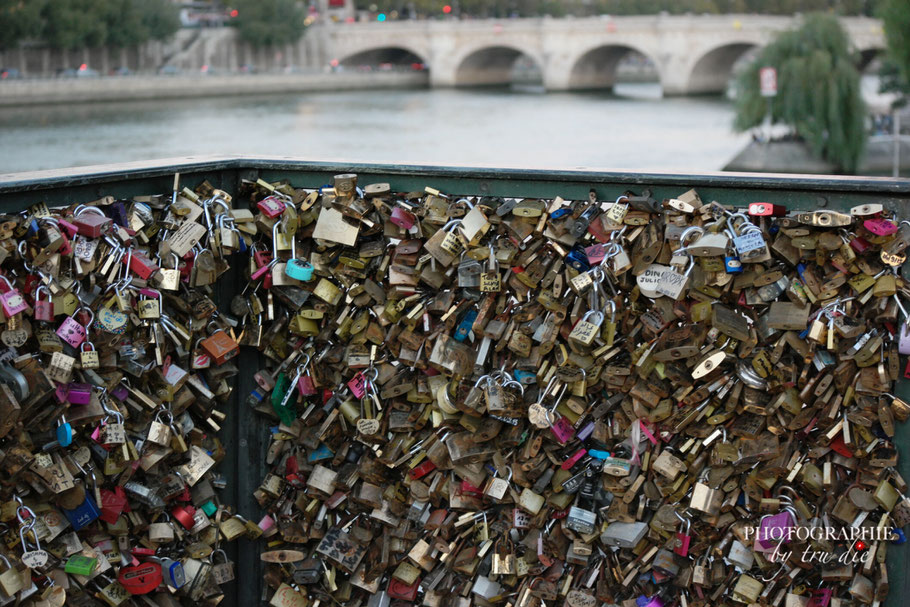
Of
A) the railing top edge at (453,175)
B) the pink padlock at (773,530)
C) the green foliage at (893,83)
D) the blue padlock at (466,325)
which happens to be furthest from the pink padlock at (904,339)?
the green foliage at (893,83)

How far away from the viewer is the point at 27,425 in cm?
171

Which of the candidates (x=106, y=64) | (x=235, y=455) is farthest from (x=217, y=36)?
(x=235, y=455)

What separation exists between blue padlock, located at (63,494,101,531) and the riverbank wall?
2679 centimetres

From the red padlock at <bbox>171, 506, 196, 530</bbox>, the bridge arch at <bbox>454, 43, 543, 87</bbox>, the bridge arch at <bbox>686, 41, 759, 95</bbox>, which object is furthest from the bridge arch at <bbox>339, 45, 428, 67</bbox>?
the red padlock at <bbox>171, 506, 196, 530</bbox>

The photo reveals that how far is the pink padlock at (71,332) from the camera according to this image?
1763 millimetres

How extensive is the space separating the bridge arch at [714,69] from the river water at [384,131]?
240 centimetres

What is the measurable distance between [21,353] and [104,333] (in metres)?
0.15

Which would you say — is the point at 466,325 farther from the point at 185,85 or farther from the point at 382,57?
the point at 382,57

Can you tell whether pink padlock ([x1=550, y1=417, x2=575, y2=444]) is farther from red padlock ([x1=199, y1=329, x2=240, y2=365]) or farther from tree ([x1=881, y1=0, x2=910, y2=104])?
tree ([x1=881, y1=0, x2=910, y2=104])

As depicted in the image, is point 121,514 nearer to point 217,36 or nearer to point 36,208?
point 36,208

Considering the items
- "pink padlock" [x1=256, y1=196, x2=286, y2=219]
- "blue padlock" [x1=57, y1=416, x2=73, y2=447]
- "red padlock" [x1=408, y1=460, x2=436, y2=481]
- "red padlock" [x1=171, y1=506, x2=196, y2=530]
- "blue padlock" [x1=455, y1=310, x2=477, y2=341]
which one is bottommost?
"red padlock" [x1=171, y1=506, x2=196, y2=530]

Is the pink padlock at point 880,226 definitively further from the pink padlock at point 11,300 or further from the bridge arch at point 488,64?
the bridge arch at point 488,64

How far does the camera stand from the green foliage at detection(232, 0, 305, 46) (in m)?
40.1

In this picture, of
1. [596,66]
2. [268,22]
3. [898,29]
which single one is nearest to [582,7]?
[596,66]
